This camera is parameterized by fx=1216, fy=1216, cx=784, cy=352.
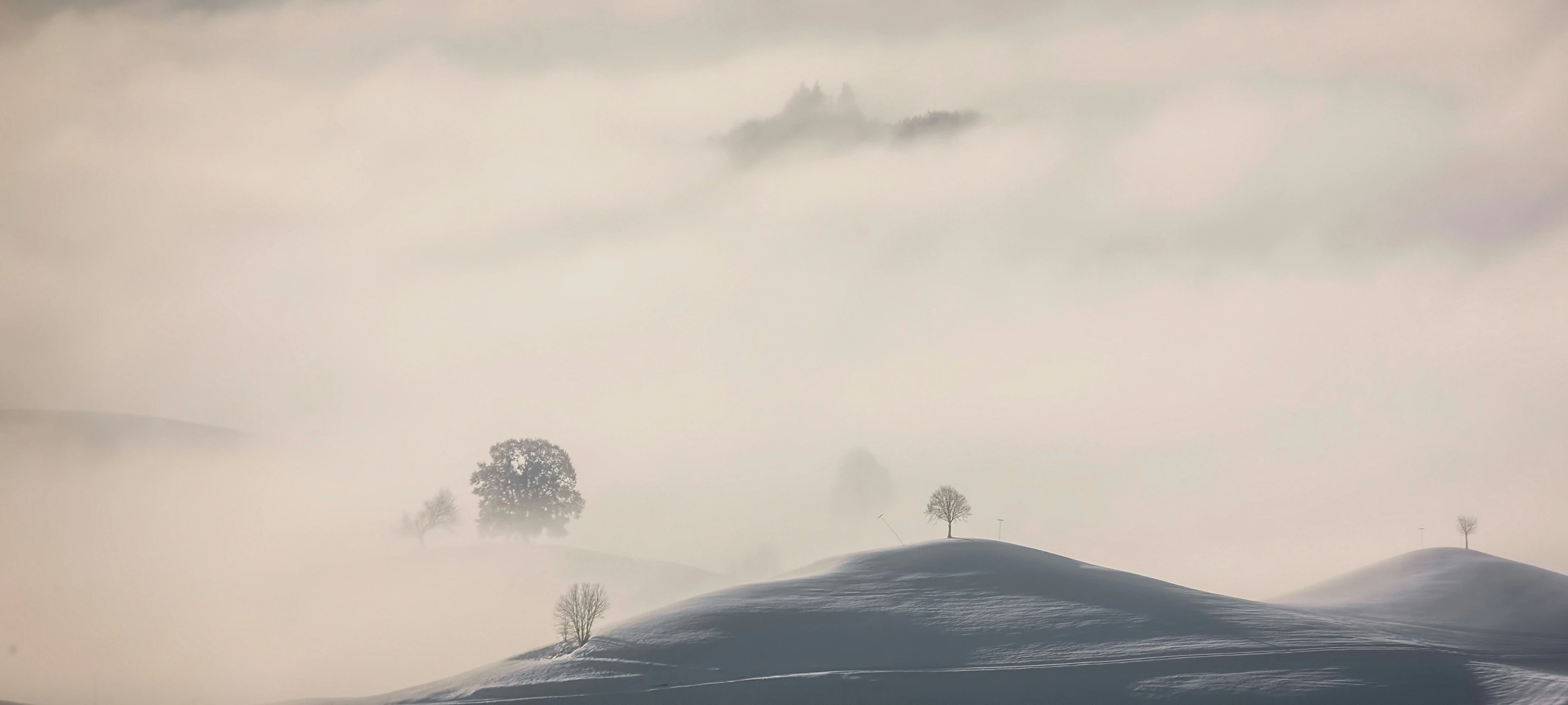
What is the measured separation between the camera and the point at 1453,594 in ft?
272

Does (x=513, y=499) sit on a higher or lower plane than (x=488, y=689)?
higher

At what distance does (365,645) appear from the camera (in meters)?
86.7

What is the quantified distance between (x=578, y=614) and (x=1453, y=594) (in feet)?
196

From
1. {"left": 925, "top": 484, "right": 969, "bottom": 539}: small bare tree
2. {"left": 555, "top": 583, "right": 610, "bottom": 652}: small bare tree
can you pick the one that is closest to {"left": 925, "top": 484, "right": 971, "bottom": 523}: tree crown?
{"left": 925, "top": 484, "right": 969, "bottom": 539}: small bare tree

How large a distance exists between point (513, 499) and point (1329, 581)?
70.8m

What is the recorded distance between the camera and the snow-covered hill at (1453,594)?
75.1m

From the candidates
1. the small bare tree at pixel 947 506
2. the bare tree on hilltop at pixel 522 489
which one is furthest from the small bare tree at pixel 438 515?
the small bare tree at pixel 947 506

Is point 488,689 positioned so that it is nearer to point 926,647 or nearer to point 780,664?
point 780,664

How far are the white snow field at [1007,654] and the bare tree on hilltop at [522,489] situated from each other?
150ft

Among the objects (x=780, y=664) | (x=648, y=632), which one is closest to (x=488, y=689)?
(x=648, y=632)

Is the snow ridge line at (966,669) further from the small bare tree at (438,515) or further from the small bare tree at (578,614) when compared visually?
the small bare tree at (438,515)

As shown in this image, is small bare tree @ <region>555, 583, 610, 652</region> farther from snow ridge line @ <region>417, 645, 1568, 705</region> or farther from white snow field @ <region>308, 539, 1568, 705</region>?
snow ridge line @ <region>417, 645, 1568, 705</region>

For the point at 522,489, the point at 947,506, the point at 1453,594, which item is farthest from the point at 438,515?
the point at 1453,594

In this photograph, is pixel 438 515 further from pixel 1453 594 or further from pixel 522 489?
pixel 1453 594
